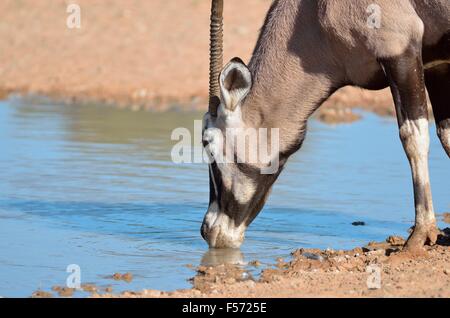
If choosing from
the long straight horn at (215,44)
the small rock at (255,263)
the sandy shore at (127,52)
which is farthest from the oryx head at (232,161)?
the sandy shore at (127,52)

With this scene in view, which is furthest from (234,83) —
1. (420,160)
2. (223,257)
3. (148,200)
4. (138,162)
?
(138,162)

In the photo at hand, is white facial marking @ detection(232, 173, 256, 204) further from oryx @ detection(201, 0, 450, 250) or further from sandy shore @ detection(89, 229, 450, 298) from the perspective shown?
sandy shore @ detection(89, 229, 450, 298)

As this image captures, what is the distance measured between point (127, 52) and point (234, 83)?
13.6m

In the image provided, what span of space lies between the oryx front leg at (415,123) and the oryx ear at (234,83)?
1.04m

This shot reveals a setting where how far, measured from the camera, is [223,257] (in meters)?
8.12

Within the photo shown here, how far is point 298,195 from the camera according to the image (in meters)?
10.8

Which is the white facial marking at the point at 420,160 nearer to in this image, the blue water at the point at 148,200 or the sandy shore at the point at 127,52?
the blue water at the point at 148,200

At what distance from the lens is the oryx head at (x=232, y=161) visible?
27.0ft

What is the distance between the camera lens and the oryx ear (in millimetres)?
7887

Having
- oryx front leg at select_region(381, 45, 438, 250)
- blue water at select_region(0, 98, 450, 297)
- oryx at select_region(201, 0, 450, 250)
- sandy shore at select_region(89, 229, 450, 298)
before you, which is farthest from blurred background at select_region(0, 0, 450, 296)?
oryx front leg at select_region(381, 45, 438, 250)
